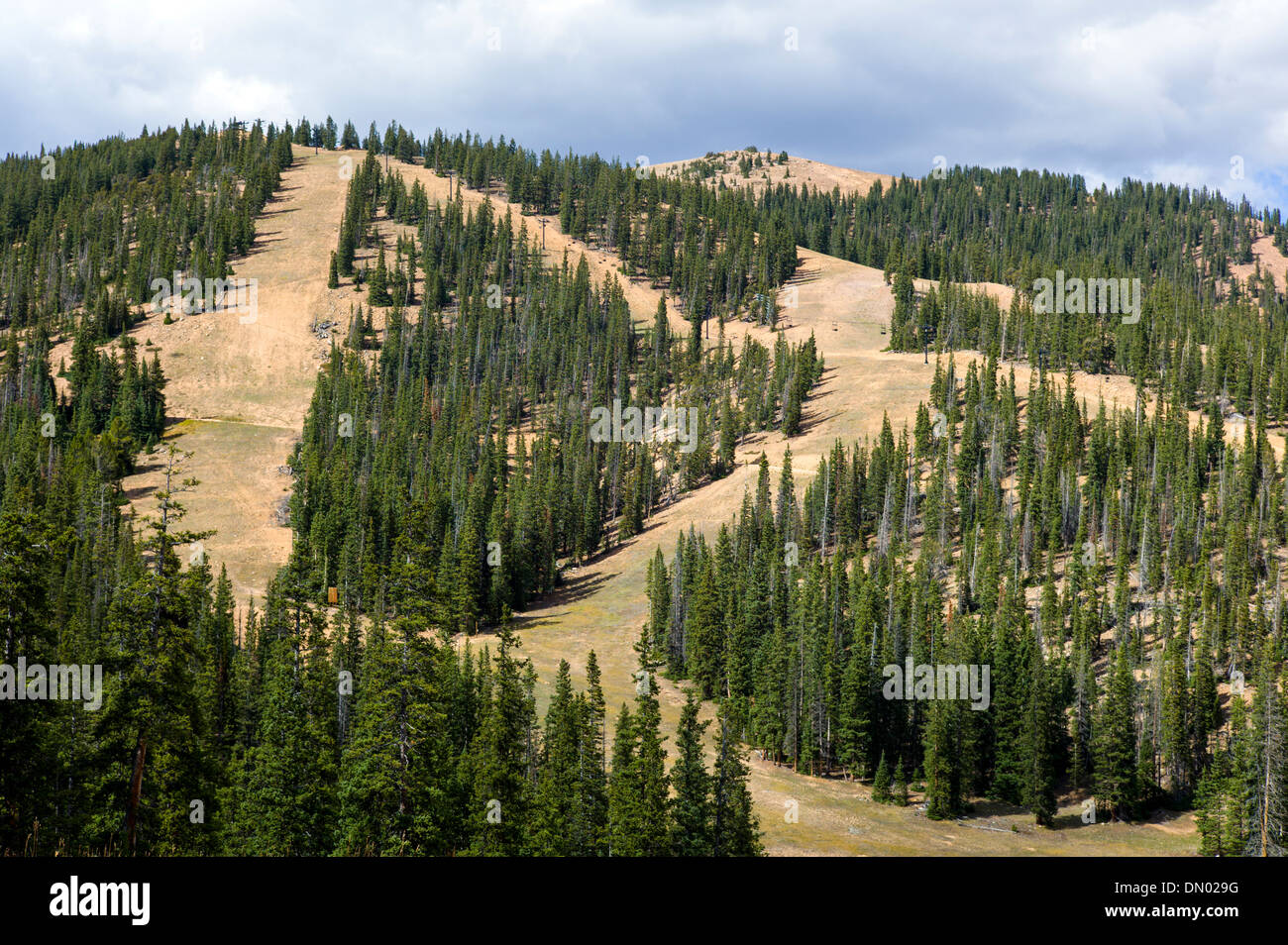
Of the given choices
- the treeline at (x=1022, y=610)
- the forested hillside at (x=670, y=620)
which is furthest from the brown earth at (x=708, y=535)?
the treeline at (x=1022, y=610)

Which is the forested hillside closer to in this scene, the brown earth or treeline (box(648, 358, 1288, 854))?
treeline (box(648, 358, 1288, 854))

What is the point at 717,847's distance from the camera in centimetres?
4916

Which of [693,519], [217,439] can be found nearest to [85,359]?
[217,439]

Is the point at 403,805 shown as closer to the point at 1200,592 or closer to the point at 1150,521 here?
the point at 1200,592

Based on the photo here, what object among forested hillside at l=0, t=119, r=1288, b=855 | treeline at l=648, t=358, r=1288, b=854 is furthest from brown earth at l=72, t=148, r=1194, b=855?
treeline at l=648, t=358, r=1288, b=854

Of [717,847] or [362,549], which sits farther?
[362,549]

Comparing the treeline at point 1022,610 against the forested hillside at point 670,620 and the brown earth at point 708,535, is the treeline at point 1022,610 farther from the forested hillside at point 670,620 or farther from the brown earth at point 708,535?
the brown earth at point 708,535

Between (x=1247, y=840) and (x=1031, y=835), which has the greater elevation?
(x=1247, y=840)

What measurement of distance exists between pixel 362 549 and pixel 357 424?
2361 inches

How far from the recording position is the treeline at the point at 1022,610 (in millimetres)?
90312

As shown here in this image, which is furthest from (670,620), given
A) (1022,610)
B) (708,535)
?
(1022,610)

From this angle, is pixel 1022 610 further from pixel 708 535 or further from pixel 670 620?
pixel 708 535

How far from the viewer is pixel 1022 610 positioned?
116938 millimetres

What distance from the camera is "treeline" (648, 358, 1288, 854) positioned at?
90.3 metres
